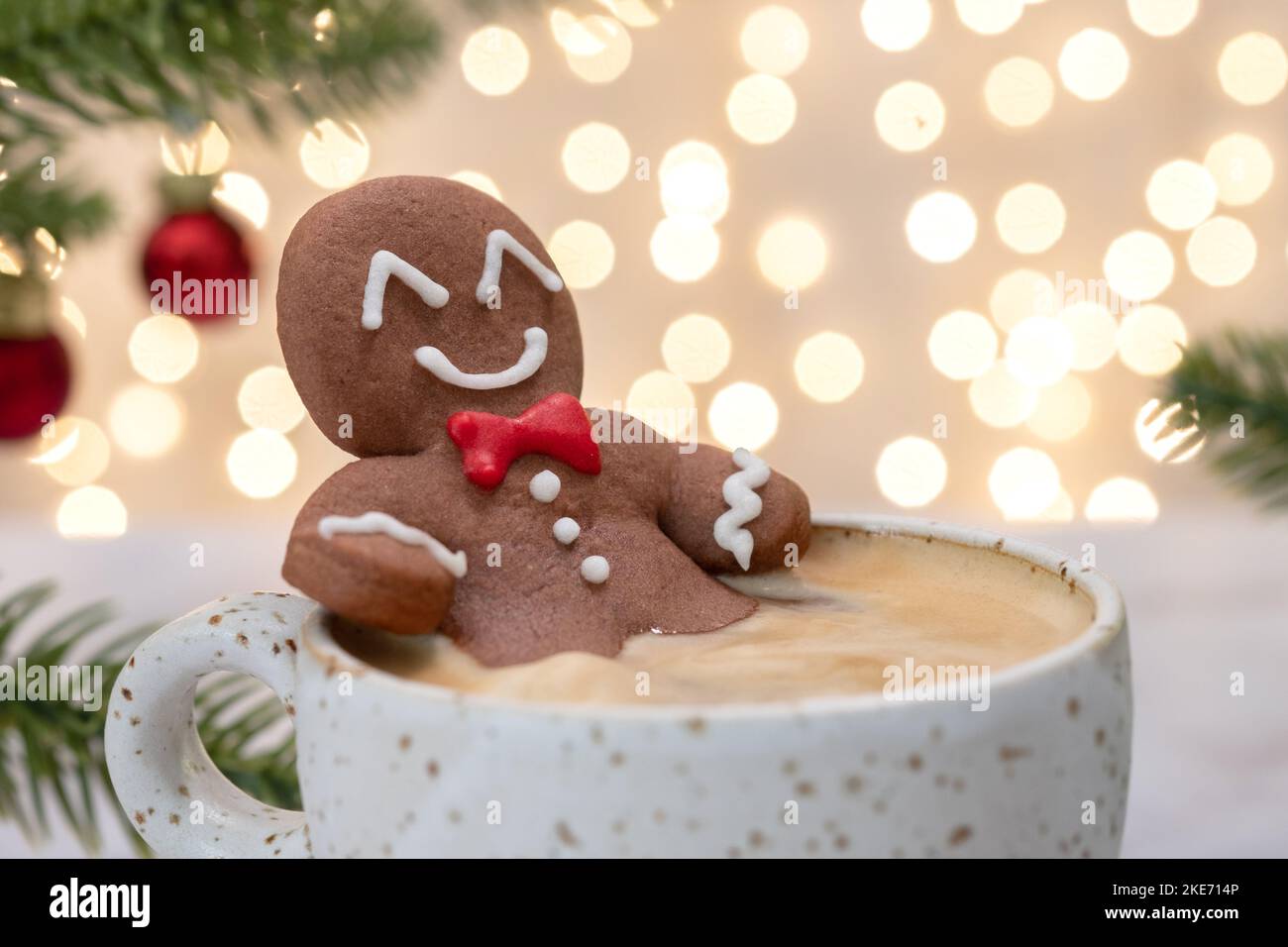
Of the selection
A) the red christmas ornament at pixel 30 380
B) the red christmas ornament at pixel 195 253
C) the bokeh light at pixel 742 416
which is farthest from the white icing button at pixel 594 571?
the bokeh light at pixel 742 416

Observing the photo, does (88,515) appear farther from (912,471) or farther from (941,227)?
(941,227)

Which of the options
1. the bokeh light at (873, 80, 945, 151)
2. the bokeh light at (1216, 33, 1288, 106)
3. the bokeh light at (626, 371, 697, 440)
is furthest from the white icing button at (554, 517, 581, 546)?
the bokeh light at (1216, 33, 1288, 106)

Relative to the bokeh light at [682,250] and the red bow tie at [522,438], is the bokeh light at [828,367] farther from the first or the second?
the red bow tie at [522,438]

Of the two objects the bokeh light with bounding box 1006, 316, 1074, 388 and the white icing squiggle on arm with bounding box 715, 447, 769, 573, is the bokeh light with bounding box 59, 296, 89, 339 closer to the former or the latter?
the white icing squiggle on arm with bounding box 715, 447, 769, 573

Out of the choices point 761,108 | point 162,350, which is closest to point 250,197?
point 162,350
